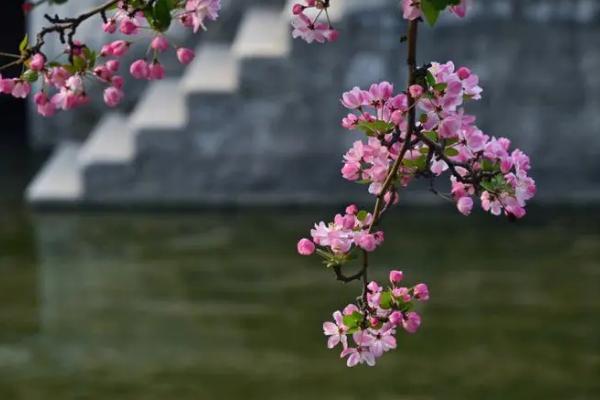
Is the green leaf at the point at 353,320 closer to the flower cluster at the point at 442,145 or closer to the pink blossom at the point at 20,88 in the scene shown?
the flower cluster at the point at 442,145

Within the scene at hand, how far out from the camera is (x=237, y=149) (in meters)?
6.38

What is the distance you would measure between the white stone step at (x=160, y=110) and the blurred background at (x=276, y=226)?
0.01 meters

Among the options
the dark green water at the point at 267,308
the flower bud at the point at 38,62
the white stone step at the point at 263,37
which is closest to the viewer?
the flower bud at the point at 38,62

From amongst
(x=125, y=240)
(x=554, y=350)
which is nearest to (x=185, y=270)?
(x=125, y=240)

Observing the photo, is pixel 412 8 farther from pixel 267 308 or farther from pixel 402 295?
pixel 267 308

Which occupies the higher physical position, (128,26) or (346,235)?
(128,26)

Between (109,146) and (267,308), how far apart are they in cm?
196

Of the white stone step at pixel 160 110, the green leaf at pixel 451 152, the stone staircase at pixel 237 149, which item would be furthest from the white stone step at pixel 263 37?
the green leaf at pixel 451 152

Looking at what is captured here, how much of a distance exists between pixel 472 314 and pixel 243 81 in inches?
79.7

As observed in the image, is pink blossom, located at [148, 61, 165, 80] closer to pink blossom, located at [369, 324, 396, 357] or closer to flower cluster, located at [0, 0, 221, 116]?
flower cluster, located at [0, 0, 221, 116]

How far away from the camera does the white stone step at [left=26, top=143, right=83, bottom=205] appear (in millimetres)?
6371

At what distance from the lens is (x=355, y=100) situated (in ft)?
5.91

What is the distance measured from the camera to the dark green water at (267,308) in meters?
3.98

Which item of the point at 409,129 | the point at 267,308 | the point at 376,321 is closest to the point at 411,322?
the point at 376,321
